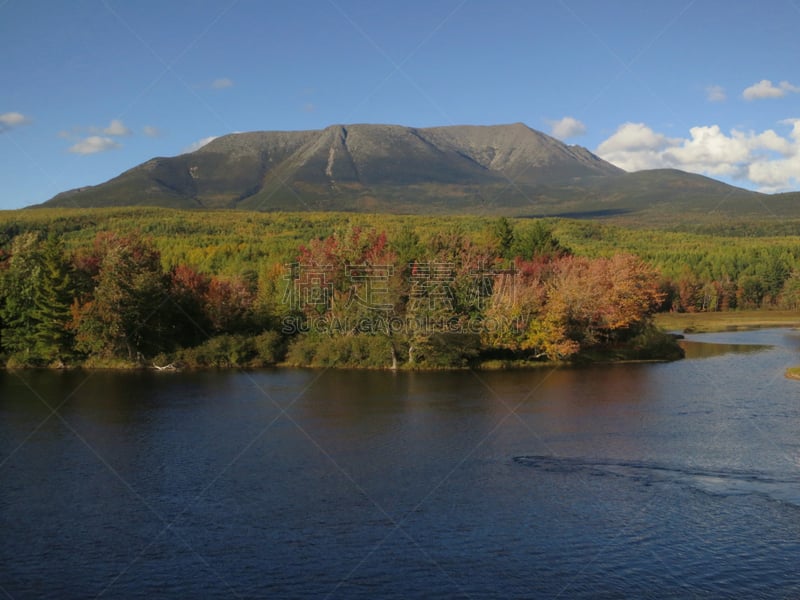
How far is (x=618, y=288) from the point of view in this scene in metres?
54.0

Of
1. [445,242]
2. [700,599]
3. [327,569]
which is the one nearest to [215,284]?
[445,242]

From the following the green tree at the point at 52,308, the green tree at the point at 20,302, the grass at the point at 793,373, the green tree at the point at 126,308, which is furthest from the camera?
the green tree at the point at 20,302

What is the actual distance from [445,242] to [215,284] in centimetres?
1626

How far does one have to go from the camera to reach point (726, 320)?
8919cm

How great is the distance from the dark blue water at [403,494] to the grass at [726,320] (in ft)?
147

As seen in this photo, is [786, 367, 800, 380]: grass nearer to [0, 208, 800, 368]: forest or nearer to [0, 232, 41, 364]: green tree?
[0, 208, 800, 368]: forest

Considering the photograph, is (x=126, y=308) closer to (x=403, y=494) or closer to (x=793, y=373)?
(x=403, y=494)

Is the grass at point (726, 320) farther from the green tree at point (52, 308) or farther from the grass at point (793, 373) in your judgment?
the green tree at point (52, 308)

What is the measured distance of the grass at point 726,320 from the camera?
82125 mm

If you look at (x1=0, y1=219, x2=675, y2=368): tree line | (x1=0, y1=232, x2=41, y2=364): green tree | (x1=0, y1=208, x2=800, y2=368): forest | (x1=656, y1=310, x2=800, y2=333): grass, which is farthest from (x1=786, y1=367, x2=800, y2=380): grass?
(x1=0, y1=232, x2=41, y2=364): green tree

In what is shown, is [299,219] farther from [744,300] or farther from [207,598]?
[207,598]

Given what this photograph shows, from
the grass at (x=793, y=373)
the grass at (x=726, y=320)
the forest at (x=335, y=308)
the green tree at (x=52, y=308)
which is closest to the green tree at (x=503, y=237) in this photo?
the forest at (x=335, y=308)

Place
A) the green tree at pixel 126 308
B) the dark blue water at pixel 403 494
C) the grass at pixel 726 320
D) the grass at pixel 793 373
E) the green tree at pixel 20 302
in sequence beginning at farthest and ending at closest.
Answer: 1. the grass at pixel 726 320
2. the green tree at pixel 20 302
3. the green tree at pixel 126 308
4. the grass at pixel 793 373
5. the dark blue water at pixel 403 494

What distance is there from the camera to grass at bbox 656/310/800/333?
269 ft
